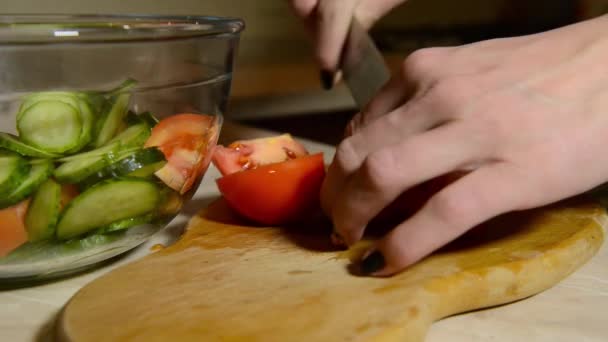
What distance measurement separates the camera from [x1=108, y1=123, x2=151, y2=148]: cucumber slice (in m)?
0.71

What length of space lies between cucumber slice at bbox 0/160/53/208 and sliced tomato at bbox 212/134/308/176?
30 cm

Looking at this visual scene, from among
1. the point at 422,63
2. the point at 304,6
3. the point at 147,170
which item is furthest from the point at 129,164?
the point at 304,6

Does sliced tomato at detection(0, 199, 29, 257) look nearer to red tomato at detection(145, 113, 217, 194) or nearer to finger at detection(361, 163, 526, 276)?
red tomato at detection(145, 113, 217, 194)

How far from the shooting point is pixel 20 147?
0.66m

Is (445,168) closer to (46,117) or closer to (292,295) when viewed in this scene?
(292,295)

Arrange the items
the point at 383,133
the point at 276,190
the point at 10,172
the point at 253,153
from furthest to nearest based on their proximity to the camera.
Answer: the point at 253,153, the point at 276,190, the point at 383,133, the point at 10,172

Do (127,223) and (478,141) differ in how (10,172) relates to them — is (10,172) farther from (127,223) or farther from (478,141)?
(478,141)

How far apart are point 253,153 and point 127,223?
0.27 meters

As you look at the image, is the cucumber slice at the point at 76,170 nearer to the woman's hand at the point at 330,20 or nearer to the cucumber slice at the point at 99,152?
the cucumber slice at the point at 99,152

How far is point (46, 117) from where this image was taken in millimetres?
669

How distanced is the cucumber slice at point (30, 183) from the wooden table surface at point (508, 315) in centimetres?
12

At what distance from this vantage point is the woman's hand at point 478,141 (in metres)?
0.68

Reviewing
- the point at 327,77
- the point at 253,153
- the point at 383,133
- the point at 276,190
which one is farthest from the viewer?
the point at 327,77

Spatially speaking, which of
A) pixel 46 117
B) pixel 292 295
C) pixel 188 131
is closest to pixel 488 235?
pixel 292 295
